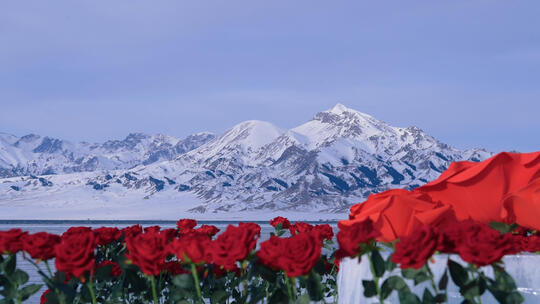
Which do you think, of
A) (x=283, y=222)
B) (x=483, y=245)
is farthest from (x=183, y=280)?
(x=283, y=222)

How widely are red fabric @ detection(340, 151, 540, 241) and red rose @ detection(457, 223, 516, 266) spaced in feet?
2.20

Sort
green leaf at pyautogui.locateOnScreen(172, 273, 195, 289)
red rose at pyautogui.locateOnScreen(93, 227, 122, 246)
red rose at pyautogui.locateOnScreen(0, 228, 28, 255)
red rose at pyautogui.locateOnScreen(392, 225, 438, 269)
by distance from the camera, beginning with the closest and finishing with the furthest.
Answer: red rose at pyautogui.locateOnScreen(392, 225, 438, 269), green leaf at pyautogui.locateOnScreen(172, 273, 195, 289), red rose at pyautogui.locateOnScreen(0, 228, 28, 255), red rose at pyautogui.locateOnScreen(93, 227, 122, 246)

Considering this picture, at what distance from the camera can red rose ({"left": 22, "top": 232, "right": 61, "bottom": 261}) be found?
13.7 ft

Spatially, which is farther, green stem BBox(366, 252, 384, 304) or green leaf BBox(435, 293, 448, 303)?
green stem BBox(366, 252, 384, 304)

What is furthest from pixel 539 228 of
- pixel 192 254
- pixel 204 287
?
pixel 204 287

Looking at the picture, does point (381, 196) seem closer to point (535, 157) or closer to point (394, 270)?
point (394, 270)

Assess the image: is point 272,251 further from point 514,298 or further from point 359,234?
point 514,298

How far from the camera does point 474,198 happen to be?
396cm

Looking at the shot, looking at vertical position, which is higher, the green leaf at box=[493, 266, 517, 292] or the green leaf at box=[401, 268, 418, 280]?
the green leaf at box=[401, 268, 418, 280]

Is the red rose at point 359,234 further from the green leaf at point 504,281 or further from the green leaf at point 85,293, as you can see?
the green leaf at point 85,293

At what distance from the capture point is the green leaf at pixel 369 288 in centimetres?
346

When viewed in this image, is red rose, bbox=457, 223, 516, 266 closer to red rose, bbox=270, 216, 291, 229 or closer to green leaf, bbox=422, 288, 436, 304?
green leaf, bbox=422, 288, 436, 304

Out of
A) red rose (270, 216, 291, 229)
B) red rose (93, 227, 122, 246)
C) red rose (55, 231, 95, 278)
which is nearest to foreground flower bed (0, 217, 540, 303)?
red rose (55, 231, 95, 278)

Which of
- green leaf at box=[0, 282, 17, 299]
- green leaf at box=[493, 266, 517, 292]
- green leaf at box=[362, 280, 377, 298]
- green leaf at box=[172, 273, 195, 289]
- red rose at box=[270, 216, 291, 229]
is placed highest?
green leaf at box=[493, 266, 517, 292]
